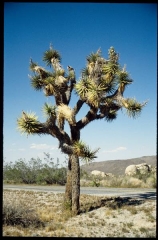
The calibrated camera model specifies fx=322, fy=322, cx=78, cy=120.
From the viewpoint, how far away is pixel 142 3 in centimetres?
420

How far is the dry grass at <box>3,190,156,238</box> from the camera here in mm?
7734

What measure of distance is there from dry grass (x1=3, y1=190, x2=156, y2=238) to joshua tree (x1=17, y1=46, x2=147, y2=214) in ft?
2.42

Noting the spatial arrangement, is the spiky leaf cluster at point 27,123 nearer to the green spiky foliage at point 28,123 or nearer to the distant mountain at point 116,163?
the green spiky foliage at point 28,123

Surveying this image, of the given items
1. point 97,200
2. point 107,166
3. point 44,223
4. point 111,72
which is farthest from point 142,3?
point 107,166

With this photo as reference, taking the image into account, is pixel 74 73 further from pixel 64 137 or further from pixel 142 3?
pixel 142 3

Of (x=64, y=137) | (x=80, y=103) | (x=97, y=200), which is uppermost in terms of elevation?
(x=80, y=103)

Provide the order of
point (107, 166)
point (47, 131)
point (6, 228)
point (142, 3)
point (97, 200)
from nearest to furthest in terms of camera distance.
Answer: point (142, 3) < point (6, 228) < point (47, 131) < point (97, 200) < point (107, 166)

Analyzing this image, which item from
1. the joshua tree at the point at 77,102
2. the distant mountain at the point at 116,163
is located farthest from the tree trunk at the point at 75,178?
the distant mountain at the point at 116,163

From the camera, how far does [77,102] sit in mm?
10086

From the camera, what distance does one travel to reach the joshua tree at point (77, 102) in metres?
9.44

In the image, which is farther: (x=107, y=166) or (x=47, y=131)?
(x=107, y=166)

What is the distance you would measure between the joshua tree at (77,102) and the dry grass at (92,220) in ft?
2.42

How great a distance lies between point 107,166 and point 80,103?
58084mm

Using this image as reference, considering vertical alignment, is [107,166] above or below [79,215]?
below
